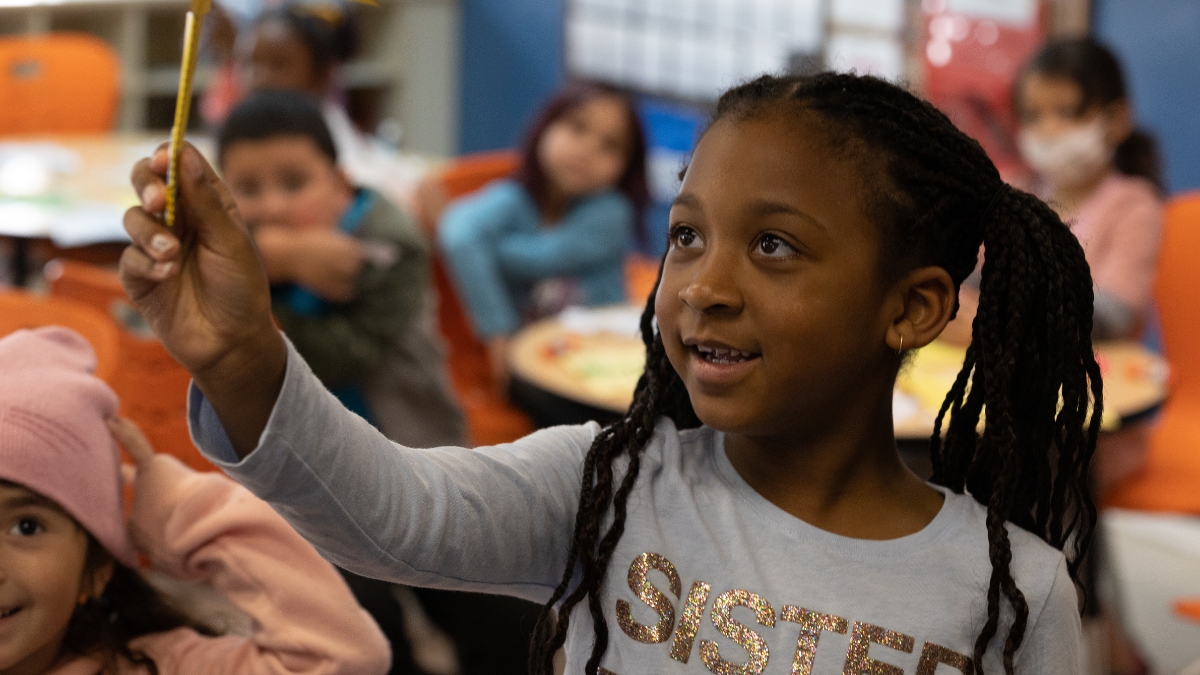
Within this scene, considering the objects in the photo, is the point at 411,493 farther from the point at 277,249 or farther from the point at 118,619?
the point at 277,249

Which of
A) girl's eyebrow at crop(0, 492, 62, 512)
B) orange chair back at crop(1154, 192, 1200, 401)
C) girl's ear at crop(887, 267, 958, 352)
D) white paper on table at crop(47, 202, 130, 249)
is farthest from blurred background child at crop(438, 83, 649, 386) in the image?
girl's ear at crop(887, 267, 958, 352)

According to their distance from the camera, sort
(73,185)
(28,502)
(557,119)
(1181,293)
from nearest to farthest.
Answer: (28,502), (1181,293), (73,185), (557,119)

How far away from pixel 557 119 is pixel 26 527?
2.34 metres

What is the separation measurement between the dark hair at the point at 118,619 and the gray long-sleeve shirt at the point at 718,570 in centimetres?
40

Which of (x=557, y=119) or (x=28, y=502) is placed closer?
(x=28, y=502)

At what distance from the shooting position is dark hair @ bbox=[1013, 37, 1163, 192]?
2961 mm

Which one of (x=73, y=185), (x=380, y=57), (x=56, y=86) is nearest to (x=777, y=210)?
(x=73, y=185)

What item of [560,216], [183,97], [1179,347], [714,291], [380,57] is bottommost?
Answer: [380,57]

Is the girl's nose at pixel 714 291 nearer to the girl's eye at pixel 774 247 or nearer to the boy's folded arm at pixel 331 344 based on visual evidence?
the girl's eye at pixel 774 247

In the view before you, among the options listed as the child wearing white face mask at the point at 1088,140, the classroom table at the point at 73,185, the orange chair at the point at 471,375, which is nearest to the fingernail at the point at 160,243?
the classroom table at the point at 73,185

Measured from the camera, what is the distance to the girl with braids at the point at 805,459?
929mm

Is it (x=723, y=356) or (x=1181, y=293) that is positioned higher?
(x=723, y=356)

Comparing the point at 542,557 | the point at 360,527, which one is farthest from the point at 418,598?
the point at 360,527

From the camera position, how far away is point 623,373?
2.20m
